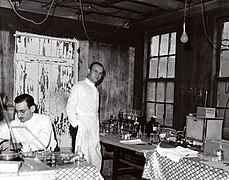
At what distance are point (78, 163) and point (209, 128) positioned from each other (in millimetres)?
2110

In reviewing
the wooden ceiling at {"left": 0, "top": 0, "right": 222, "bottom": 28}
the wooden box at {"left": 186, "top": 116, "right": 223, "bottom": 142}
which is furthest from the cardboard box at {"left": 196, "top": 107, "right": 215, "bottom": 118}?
the wooden ceiling at {"left": 0, "top": 0, "right": 222, "bottom": 28}

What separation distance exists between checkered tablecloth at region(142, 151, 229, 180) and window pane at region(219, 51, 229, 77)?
71.2 inches

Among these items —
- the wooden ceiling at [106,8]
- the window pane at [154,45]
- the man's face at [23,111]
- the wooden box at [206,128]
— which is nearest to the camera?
the man's face at [23,111]

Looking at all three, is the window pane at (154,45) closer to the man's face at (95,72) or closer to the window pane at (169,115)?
the window pane at (169,115)

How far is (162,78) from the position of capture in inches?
255

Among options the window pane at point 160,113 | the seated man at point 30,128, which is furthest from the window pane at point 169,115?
the seated man at point 30,128

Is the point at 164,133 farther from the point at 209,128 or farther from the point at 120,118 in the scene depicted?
the point at 120,118

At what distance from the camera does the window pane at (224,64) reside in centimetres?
531

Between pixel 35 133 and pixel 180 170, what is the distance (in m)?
1.74

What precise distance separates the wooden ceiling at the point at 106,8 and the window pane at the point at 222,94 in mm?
1327

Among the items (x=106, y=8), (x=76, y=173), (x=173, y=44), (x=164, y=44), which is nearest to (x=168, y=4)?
(x=173, y=44)

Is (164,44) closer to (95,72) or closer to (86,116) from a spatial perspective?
(95,72)

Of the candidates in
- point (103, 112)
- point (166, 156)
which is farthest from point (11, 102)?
point (166, 156)

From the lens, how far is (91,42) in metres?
6.54
